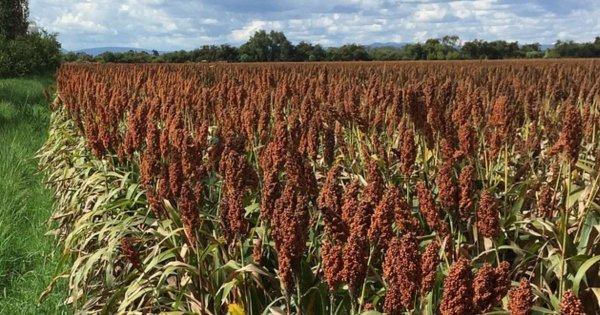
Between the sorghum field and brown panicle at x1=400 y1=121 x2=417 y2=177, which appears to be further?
brown panicle at x1=400 y1=121 x2=417 y2=177

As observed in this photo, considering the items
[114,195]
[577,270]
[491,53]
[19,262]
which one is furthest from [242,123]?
[491,53]

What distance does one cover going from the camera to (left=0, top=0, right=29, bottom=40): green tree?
35.0 metres

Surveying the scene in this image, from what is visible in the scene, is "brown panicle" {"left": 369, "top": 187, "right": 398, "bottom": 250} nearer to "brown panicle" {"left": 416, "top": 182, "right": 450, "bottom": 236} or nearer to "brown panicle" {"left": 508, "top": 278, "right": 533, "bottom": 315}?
"brown panicle" {"left": 416, "top": 182, "right": 450, "bottom": 236}

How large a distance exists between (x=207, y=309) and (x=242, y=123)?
1.80 meters

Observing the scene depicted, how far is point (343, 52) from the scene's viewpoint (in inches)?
2660

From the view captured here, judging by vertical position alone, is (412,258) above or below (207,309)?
above

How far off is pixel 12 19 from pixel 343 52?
127 feet

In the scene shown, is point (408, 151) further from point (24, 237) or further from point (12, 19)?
point (12, 19)

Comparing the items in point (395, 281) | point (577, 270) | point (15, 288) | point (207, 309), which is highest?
point (395, 281)

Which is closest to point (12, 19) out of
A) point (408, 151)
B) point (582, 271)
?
point (408, 151)

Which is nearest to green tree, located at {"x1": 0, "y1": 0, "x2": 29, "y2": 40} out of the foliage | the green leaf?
the foliage

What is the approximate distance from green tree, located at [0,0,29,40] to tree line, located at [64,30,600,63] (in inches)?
1031

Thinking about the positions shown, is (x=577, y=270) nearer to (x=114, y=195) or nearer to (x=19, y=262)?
(x=114, y=195)

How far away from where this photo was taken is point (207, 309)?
105 inches
